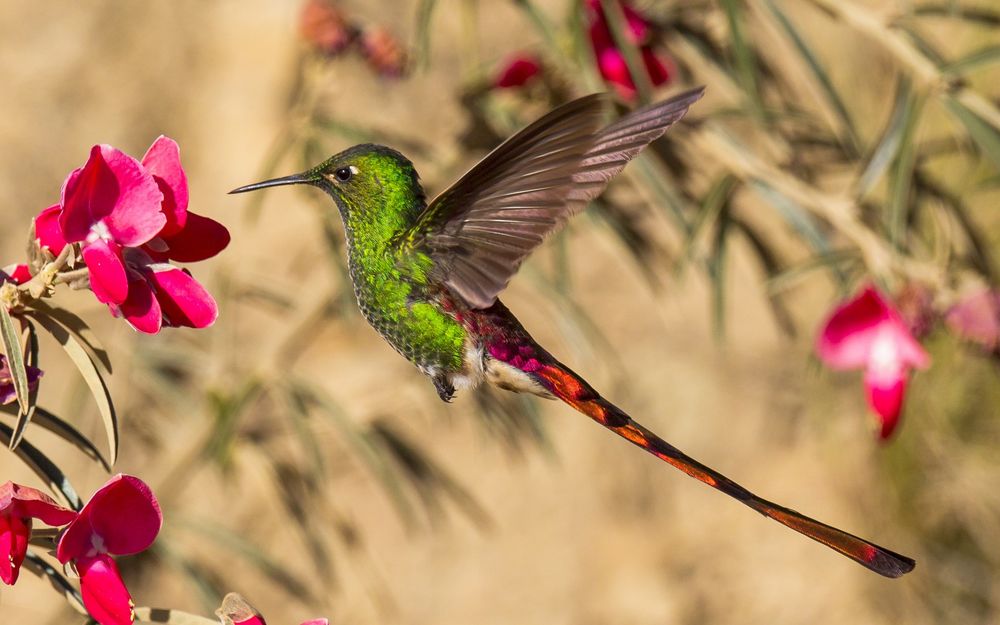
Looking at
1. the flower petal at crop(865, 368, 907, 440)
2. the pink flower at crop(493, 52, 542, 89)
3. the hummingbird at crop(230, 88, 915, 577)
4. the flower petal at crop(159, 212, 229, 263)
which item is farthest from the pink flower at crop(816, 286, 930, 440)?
the flower petal at crop(159, 212, 229, 263)

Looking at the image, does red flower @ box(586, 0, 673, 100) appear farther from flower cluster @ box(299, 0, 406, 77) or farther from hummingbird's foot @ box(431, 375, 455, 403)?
hummingbird's foot @ box(431, 375, 455, 403)

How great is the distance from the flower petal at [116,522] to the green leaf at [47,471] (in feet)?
0.08

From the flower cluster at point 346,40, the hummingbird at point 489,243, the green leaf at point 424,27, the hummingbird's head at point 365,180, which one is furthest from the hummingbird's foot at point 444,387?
the flower cluster at point 346,40

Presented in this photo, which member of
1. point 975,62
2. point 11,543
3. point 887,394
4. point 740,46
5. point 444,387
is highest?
point 975,62

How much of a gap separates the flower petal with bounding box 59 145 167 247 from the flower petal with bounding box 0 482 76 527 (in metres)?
0.11

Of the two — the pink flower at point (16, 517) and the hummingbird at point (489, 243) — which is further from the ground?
the hummingbird at point (489, 243)

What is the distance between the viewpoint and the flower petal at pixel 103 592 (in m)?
0.51

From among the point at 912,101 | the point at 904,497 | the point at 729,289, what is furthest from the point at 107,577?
the point at 904,497

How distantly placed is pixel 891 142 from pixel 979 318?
0.67 feet

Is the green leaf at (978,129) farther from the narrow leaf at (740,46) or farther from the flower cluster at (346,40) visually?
the flower cluster at (346,40)

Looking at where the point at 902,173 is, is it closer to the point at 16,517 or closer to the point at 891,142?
the point at 891,142

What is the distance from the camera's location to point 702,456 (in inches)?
105

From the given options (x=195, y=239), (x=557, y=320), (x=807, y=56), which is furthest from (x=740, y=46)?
(x=195, y=239)

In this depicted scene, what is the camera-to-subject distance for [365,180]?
710mm
